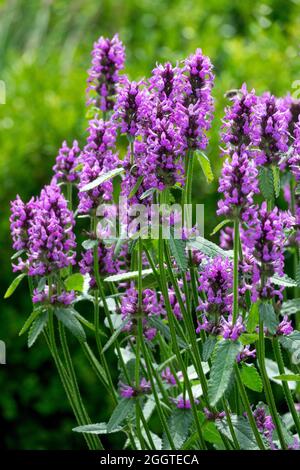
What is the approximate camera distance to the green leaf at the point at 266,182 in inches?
77.0

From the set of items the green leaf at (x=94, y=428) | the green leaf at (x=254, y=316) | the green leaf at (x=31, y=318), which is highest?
the green leaf at (x=254, y=316)

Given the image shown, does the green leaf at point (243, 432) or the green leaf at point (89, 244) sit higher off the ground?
the green leaf at point (89, 244)

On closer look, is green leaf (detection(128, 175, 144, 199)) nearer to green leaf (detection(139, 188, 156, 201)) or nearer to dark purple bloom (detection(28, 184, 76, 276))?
green leaf (detection(139, 188, 156, 201))

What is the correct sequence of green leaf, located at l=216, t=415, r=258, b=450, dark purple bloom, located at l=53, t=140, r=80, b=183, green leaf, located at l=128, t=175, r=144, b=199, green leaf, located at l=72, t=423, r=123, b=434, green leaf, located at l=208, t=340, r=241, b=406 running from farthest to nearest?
dark purple bloom, located at l=53, t=140, r=80, b=183 < green leaf, located at l=72, t=423, r=123, b=434 < green leaf, located at l=216, t=415, r=258, b=450 < green leaf, located at l=128, t=175, r=144, b=199 < green leaf, located at l=208, t=340, r=241, b=406

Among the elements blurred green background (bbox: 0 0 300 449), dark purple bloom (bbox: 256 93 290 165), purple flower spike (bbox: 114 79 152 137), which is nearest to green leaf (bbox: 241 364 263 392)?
dark purple bloom (bbox: 256 93 290 165)

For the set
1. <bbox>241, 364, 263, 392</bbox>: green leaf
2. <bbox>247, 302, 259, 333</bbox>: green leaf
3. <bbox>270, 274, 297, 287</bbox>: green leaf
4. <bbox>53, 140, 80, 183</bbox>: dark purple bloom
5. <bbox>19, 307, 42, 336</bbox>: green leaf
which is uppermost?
<bbox>53, 140, 80, 183</bbox>: dark purple bloom

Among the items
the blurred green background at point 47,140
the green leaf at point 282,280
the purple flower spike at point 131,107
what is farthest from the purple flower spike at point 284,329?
the blurred green background at point 47,140

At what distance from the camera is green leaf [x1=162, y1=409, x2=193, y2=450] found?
2131 mm

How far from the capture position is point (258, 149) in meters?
2.00

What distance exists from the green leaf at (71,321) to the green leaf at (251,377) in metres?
0.39

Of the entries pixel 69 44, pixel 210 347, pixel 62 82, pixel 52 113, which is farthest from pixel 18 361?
pixel 69 44

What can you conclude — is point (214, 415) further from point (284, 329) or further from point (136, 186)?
point (136, 186)

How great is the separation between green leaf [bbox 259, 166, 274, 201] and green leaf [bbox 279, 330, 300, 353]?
0.32 meters

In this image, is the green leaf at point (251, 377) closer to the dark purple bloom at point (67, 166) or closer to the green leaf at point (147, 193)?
the green leaf at point (147, 193)
